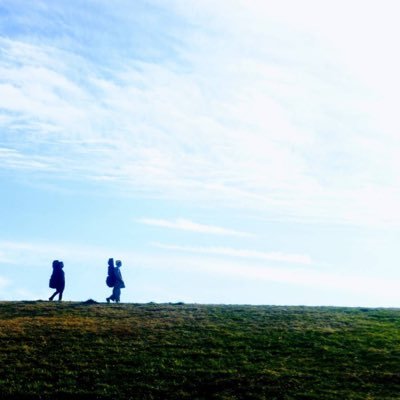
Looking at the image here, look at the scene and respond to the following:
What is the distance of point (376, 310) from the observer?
40.5 m

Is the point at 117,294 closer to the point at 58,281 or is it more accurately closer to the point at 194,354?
the point at 58,281

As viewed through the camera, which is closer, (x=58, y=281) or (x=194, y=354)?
(x=194, y=354)

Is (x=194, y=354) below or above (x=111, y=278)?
below

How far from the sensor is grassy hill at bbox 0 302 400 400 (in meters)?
22.6

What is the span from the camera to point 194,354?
87.5 feet

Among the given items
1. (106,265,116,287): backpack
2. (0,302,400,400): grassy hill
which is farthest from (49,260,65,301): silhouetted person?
(0,302,400,400): grassy hill

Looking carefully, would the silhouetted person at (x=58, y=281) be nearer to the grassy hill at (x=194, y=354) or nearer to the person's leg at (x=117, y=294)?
the person's leg at (x=117, y=294)

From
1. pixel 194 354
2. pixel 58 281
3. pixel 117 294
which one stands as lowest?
pixel 194 354

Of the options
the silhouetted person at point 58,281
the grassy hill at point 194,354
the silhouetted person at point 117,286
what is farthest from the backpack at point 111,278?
the grassy hill at point 194,354

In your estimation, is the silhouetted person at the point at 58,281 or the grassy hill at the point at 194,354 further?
the silhouetted person at the point at 58,281

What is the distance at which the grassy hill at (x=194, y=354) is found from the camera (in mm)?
22594

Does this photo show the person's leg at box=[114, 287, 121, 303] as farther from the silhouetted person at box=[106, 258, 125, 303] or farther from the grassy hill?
the grassy hill

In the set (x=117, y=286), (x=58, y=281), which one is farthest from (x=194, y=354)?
(x=58, y=281)

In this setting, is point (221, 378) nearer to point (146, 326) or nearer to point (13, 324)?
point (146, 326)
